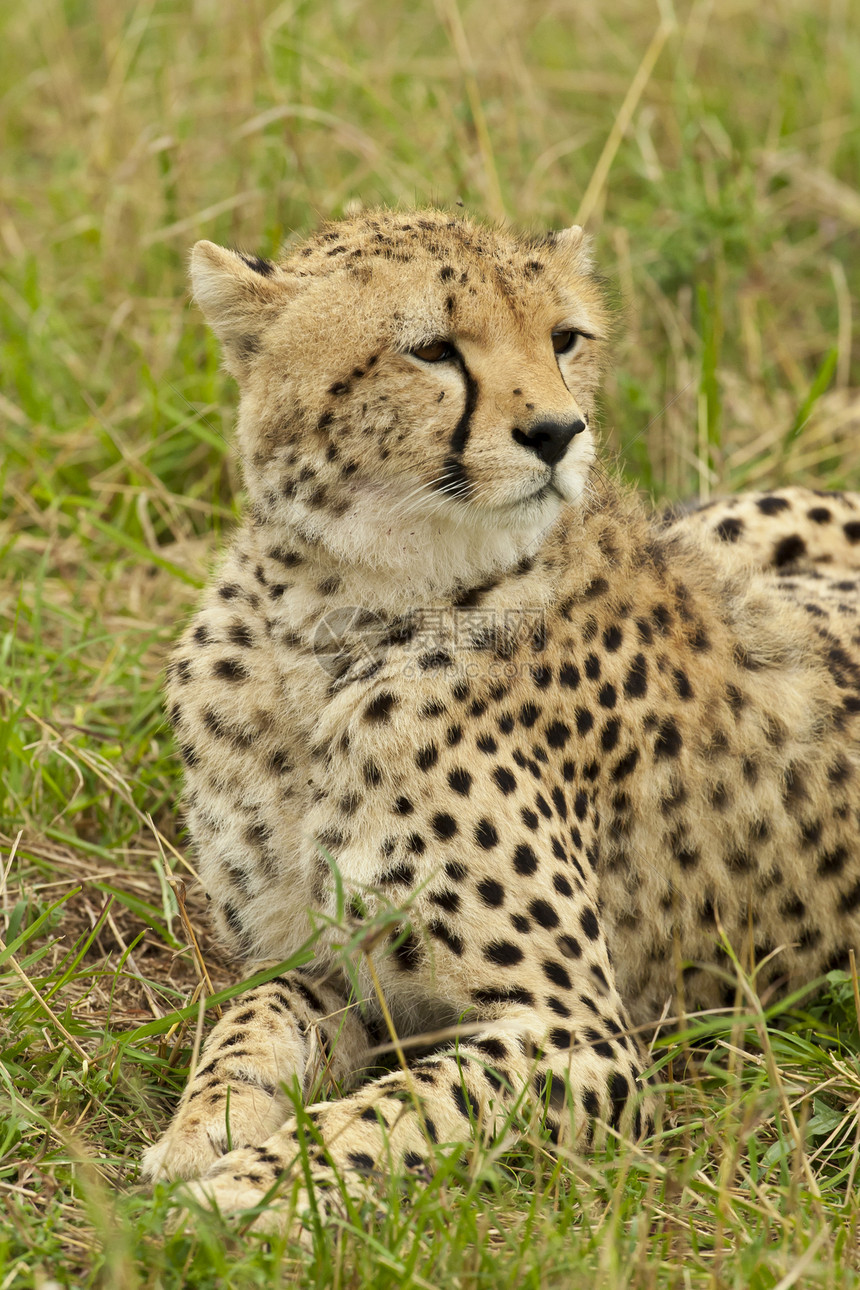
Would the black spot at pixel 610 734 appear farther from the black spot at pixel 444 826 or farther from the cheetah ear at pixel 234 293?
the cheetah ear at pixel 234 293

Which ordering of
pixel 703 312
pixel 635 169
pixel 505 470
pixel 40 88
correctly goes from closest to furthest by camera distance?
pixel 505 470 → pixel 703 312 → pixel 635 169 → pixel 40 88

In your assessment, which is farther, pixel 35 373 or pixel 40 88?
pixel 40 88

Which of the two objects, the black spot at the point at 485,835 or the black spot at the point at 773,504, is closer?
the black spot at the point at 485,835

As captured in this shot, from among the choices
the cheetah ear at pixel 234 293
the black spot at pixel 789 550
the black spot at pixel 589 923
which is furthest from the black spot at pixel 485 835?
the black spot at pixel 789 550

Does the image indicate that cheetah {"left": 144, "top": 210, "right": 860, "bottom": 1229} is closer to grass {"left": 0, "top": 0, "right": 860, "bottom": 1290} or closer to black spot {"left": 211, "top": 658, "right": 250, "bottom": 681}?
black spot {"left": 211, "top": 658, "right": 250, "bottom": 681}

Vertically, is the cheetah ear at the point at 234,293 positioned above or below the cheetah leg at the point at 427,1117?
above

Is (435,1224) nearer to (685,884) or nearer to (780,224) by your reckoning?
(685,884)

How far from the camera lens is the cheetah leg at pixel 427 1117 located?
2.38 m

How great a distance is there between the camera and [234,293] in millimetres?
2904

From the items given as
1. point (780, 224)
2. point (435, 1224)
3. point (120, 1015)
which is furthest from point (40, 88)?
point (435, 1224)

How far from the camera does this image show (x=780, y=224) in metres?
5.74

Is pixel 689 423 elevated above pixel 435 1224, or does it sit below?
above

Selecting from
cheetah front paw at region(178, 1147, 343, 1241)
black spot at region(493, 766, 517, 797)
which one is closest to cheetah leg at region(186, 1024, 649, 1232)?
cheetah front paw at region(178, 1147, 343, 1241)

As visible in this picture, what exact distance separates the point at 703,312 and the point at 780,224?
3.61 ft
